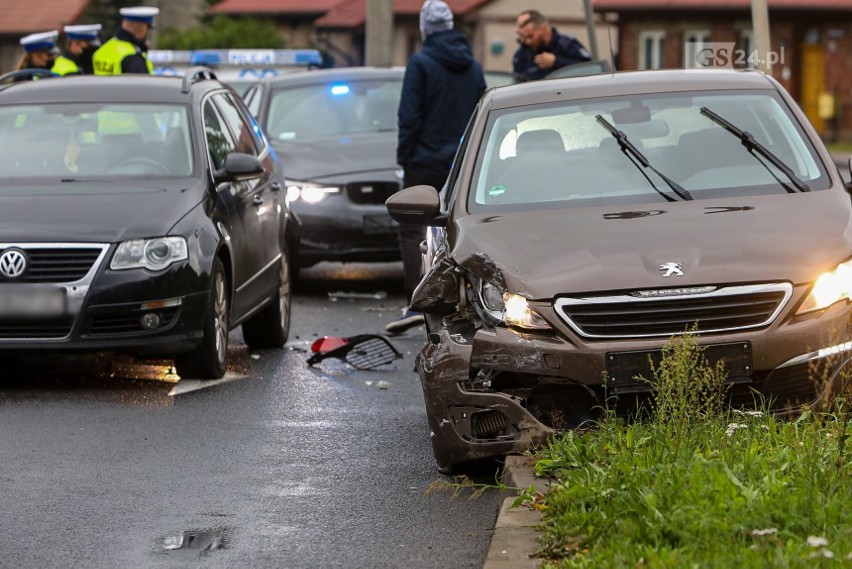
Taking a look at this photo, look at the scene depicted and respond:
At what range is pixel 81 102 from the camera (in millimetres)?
10727

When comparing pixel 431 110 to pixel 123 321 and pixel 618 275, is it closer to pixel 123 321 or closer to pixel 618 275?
pixel 123 321

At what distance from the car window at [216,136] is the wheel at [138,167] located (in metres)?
0.30

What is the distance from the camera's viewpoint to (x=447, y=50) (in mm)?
12344

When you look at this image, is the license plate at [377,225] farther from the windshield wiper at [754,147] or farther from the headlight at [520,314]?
the headlight at [520,314]

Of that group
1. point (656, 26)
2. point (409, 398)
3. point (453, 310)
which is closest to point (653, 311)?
point (453, 310)

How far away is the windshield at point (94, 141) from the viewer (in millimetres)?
10305

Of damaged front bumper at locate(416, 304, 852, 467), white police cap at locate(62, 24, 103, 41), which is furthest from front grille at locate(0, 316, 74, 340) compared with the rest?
white police cap at locate(62, 24, 103, 41)

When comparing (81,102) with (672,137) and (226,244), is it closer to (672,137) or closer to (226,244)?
(226,244)

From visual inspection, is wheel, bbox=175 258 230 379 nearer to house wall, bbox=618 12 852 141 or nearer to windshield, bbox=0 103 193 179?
windshield, bbox=0 103 193 179

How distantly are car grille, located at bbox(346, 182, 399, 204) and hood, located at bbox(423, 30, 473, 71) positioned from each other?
92.1 inches

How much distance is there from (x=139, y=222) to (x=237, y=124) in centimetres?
229

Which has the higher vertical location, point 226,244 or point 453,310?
point 453,310

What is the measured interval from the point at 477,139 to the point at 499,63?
5821cm

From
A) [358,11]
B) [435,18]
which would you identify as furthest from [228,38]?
[435,18]
